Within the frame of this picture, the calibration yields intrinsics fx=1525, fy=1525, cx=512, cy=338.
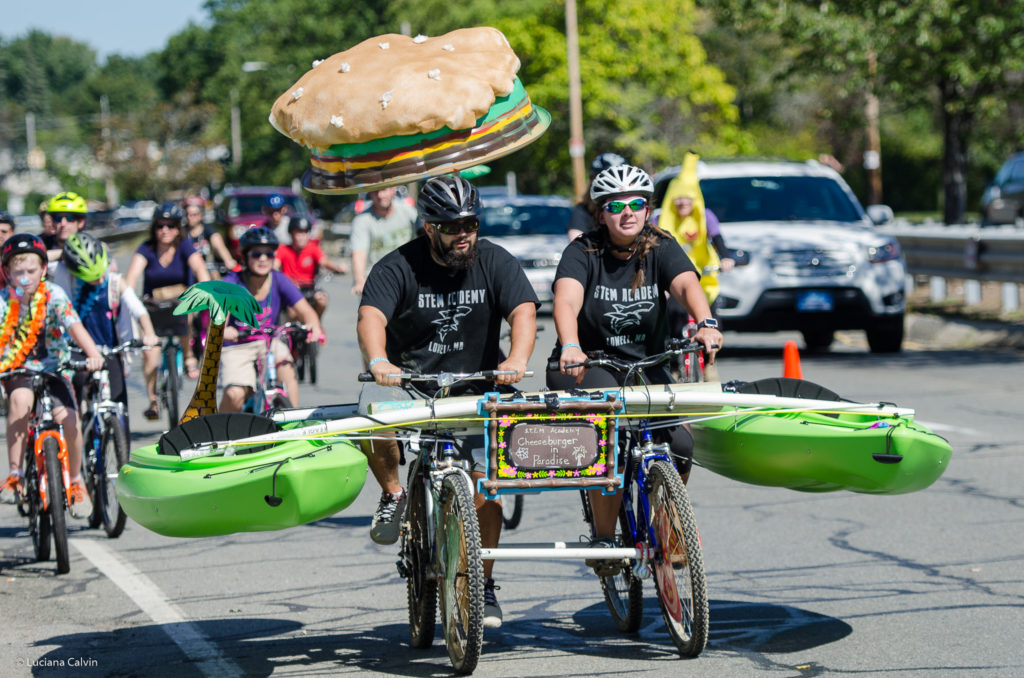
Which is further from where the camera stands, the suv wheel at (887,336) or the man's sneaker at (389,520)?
the suv wheel at (887,336)

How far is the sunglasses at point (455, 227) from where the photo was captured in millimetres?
5867

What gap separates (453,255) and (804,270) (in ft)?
33.2

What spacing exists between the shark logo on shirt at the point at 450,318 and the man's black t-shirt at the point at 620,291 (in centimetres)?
49

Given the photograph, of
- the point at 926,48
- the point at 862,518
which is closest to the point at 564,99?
the point at 926,48

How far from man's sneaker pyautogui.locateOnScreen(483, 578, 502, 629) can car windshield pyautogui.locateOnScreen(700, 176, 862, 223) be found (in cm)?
1093

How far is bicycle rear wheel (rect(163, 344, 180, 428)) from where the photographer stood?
39.2 feet

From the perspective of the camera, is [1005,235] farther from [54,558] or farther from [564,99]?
[564,99]

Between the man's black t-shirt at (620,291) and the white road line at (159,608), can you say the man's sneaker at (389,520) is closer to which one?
the white road line at (159,608)

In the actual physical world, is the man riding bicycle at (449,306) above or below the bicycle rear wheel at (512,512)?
above

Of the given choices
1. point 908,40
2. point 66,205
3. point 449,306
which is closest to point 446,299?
point 449,306

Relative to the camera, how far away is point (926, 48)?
20.8 meters

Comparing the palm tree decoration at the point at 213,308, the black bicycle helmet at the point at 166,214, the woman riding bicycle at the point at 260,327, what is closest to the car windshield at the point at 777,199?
the black bicycle helmet at the point at 166,214

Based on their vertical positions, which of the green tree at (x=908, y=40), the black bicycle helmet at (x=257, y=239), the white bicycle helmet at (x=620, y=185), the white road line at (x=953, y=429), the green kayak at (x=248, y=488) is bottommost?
the white road line at (x=953, y=429)

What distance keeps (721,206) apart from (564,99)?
94.0ft
